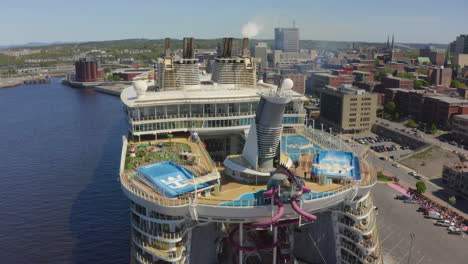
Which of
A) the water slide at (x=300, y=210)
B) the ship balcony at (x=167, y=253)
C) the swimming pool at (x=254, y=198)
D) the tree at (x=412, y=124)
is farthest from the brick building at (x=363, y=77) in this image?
the ship balcony at (x=167, y=253)

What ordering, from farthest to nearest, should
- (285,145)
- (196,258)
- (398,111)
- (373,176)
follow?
(398,111) → (285,145) → (373,176) → (196,258)

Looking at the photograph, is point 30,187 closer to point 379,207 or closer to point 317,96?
point 379,207

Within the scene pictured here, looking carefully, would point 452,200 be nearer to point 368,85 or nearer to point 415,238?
point 415,238

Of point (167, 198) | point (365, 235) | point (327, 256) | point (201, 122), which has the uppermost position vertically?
point (201, 122)

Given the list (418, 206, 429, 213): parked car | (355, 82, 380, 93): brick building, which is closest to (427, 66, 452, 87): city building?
(355, 82, 380, 93): brick building

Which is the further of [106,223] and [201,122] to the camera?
[106,223]

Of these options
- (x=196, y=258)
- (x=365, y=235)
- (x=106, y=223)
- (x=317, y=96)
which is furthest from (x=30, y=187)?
(x=317, y=96)

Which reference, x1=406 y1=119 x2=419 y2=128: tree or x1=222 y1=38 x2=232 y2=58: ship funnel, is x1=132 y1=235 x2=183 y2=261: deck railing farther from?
x1=406 y1=119 x2=419 y2=128: tree
